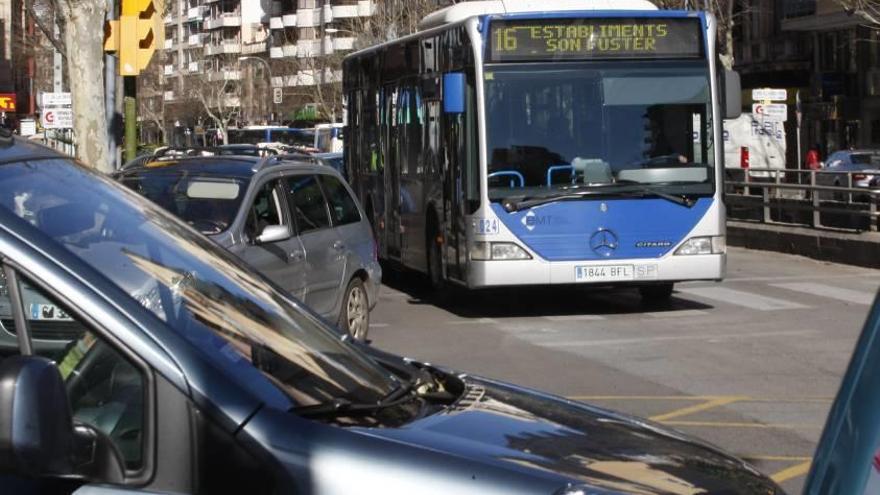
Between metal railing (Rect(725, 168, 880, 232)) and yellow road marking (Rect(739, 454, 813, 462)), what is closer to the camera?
yellow road marking (Rect(739, 454, 813, 462))

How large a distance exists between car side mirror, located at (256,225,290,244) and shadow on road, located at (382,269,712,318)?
465 cm

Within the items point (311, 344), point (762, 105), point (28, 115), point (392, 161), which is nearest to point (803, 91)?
point (762, 105)

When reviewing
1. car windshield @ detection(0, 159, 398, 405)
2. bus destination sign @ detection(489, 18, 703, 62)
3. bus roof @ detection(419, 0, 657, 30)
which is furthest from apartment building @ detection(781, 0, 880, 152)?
car windshield @ detection(0, 159, 398, 405)

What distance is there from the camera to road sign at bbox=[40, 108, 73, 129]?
3625 cm

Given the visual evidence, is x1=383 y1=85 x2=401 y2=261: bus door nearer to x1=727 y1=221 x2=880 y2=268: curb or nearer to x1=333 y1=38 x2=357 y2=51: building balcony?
x1=727 y1=221 x2=880 y2=268: curb

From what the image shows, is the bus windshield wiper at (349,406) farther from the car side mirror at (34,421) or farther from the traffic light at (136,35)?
the traffic light at (136,35)

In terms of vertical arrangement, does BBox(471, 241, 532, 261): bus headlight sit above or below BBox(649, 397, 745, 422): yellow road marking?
above

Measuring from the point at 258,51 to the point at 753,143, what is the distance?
7519cm

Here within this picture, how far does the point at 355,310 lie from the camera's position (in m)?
12.3

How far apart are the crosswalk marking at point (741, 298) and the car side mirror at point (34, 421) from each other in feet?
42.8

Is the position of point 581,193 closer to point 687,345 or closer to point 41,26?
point 687,345

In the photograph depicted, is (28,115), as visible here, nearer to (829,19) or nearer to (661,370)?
(829,19)

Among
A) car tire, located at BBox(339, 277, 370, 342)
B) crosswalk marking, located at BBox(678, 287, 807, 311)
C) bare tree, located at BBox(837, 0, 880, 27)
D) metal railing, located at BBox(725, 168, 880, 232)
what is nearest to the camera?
car tire, located at BBox(339, 277, 370, 342)

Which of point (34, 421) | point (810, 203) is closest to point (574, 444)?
point (34, 421)
